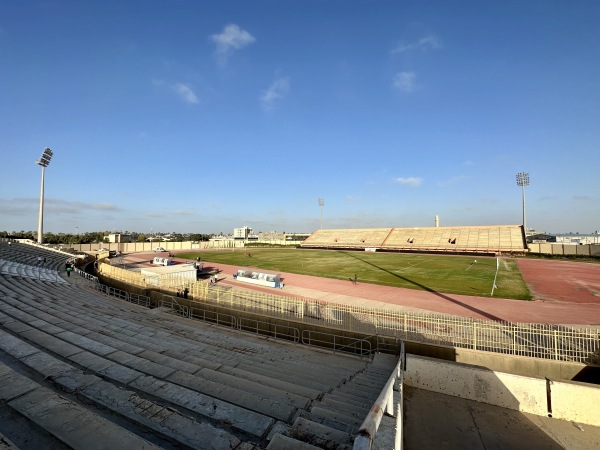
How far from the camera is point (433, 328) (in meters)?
12.3

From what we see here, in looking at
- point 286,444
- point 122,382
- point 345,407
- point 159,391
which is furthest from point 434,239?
point 286,444

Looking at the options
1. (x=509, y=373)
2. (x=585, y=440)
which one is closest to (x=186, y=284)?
(x=509, y=373)

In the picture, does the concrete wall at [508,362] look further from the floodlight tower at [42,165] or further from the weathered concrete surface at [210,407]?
the floodlight tower at [42,165]

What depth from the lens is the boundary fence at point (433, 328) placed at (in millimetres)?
10711

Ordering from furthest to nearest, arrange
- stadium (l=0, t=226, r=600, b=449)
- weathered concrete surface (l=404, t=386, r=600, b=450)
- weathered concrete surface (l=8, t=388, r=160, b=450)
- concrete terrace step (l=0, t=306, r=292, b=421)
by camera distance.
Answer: weathered concrete surface (l=404, t=386, r=600, b=450) < concrete terrace step (l=0, t=306, r=292, b=421) < stadium (l=0, t=226, r=600, b=449) < weathered concrete surface (l=8, t=388, r=160, b=450)

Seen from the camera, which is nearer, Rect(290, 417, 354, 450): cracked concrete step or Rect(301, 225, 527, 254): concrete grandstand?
Rect(290, 417, 354, 450): cracked concrete step

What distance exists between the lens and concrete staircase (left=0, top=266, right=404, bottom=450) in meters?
3.03

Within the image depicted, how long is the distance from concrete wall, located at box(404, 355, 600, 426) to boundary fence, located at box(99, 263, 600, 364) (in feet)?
5.58

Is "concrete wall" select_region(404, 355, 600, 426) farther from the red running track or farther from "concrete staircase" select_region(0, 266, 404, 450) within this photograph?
the red running track

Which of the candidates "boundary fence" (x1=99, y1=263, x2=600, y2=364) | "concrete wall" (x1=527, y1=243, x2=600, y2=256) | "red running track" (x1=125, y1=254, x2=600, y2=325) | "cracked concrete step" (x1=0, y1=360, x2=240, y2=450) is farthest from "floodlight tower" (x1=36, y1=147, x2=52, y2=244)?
"concrete wall" (x1=527, y1=243, x2=600, y2=256)

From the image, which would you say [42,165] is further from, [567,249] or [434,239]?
[567,249]

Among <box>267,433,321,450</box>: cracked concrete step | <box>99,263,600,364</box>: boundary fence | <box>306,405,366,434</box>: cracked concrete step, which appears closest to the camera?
<box>267,433,321,450</box>: cracked concrete step

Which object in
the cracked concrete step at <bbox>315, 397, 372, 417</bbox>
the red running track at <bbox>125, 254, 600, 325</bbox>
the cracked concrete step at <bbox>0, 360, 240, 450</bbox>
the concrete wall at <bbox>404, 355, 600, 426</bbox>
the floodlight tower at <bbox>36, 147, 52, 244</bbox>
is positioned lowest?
the red running track at <bbox>125, 254, 600, 325</bbox>

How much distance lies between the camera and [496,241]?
69562 millimetres
